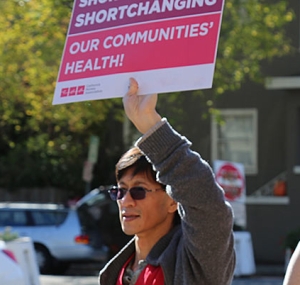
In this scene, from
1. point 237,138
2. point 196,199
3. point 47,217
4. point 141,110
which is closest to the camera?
point 196,199

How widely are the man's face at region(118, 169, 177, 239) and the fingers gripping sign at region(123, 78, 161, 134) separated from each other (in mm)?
330

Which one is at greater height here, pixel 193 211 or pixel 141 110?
pixel 141 110

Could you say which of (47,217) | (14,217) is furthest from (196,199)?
(14,217)

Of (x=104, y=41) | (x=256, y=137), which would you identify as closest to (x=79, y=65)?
(x=104, y=41)

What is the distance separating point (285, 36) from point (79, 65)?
60.7 feet

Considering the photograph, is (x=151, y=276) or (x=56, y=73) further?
(x=56, y=73)

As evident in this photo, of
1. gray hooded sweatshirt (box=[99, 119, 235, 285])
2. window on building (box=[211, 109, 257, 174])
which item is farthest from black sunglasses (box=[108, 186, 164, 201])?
window on building (box=[211, 109, 257, 174])

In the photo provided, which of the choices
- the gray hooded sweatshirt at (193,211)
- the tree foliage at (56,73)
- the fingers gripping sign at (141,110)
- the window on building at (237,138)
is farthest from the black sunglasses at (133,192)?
the window on building at (237,138)

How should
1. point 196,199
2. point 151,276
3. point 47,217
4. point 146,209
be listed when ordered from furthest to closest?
point 47,217
point 146,209
point 151,276
point 196,199

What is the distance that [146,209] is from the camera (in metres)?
3.53

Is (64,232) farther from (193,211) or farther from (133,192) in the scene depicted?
(193,211)

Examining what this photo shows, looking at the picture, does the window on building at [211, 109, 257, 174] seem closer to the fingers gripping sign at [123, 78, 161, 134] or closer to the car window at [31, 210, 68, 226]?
the car window at [31, 210, 68, 226]

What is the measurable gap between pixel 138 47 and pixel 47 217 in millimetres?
15159

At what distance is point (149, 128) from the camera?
3.25 m
